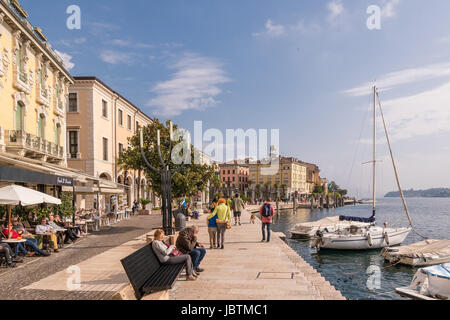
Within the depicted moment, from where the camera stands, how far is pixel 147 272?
655 cm

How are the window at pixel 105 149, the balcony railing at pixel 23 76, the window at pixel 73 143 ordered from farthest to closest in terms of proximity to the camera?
the window at pixel 105 149, the window at pixel 73 143, the balcony railing at pixel 23 76

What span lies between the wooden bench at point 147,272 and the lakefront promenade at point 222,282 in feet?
0.54

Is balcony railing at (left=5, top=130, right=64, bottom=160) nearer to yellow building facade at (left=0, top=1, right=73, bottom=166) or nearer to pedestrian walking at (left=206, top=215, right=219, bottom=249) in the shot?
yellow building facade at (left=0, top=1, right=73, bottom=166)

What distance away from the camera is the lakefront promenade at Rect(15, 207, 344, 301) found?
690 centimetres

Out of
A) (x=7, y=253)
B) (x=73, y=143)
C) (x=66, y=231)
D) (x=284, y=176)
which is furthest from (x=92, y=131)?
(x=284, y=176)

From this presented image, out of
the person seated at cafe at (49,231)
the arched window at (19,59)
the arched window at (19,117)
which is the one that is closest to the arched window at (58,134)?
the arched window at (19,117)

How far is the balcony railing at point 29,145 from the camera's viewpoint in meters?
20.2

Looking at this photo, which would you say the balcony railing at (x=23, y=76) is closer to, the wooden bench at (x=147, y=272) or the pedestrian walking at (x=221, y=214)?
the pedestrian walking at (x=221, y=214)

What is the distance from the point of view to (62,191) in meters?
19.7

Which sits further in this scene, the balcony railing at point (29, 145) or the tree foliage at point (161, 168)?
the tree foliage at point (161, 168)

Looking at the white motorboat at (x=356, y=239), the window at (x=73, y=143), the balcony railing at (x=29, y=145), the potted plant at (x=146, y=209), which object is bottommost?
the white motorboat at (x=356, y=239)
